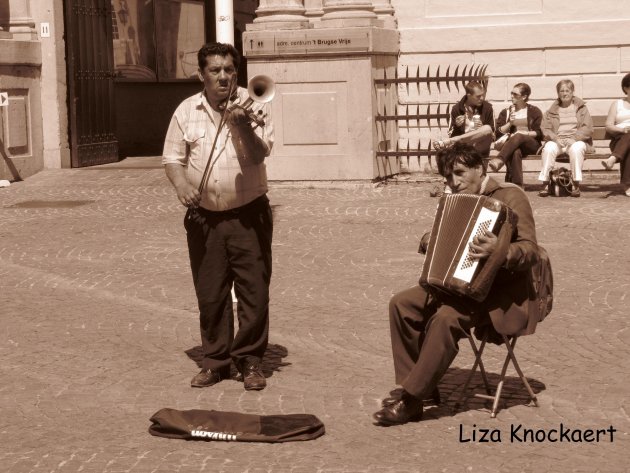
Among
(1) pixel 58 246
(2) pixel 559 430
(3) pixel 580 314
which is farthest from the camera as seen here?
(1) pixel 58 246

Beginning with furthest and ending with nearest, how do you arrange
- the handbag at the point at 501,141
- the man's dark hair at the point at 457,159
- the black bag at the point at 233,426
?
the handbag at the point at 501,141 < the man's dark hair at the point at 457,159 < the black bag at the point at 233,426

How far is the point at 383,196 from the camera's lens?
51.9ft

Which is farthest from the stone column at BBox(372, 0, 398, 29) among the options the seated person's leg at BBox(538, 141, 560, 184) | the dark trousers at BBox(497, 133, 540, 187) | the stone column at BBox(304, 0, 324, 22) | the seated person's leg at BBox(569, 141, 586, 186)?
the seated person's leg at BBox(569, 141, 586, 186)

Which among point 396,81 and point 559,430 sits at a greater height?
point 396,81

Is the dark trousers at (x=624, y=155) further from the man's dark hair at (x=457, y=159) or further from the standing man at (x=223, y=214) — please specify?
the man's dark hair at (x=457, y=159)

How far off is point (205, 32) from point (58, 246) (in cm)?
1467

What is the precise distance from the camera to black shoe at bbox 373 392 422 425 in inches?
251

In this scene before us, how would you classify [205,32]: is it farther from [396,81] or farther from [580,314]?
[580,314]

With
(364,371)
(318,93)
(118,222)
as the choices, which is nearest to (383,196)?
(318,93)

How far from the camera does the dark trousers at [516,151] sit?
51.7 ft

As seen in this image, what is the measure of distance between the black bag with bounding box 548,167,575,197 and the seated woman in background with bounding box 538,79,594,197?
51 mm

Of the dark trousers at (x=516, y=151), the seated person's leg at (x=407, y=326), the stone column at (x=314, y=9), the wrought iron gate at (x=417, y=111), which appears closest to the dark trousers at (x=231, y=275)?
the seated person's leg at (x=407, y=326)

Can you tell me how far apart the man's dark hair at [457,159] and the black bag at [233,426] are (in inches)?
54.1

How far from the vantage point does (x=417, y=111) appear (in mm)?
17484
